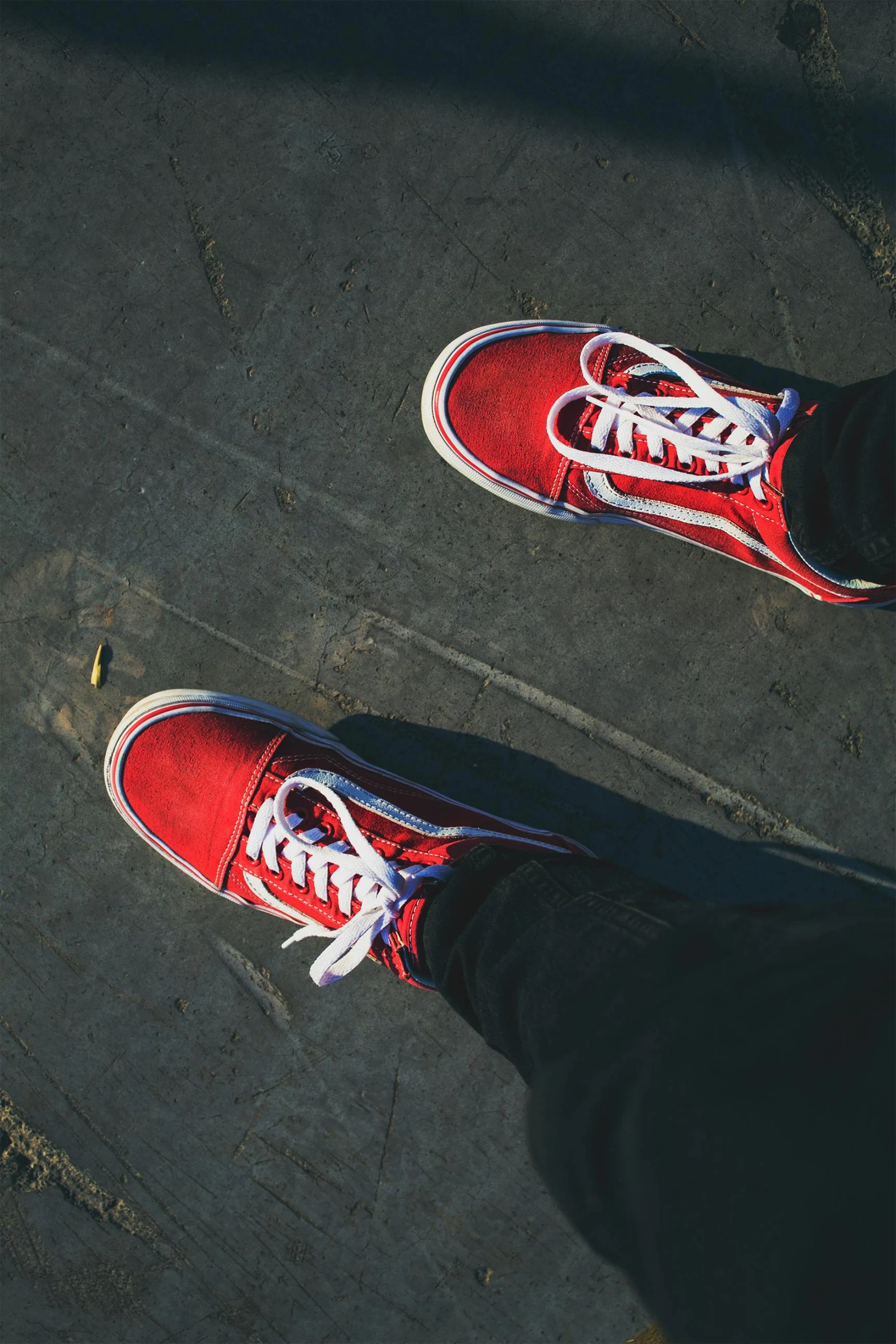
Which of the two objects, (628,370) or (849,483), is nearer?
(849,483)

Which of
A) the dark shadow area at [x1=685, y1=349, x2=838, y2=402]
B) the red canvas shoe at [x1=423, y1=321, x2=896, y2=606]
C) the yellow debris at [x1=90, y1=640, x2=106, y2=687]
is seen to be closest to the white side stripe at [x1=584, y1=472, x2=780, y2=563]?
the red canvas shoe at [x1=423, y1=321, x2=896, y2=606]

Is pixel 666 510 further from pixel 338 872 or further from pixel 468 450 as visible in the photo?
pixel 338 872

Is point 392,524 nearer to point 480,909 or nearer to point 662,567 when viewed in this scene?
point 662,567

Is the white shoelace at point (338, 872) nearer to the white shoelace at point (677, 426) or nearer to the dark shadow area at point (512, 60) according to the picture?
the white shoelace at point (677, 426)

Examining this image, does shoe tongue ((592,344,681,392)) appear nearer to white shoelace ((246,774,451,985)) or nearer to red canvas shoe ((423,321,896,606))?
red canvas shoe ((423,321,896,606))

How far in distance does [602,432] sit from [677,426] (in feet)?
0.66

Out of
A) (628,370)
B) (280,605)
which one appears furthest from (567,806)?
(628,370)

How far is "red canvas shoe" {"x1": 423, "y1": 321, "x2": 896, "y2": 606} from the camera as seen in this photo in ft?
6.56

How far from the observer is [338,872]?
1994mm

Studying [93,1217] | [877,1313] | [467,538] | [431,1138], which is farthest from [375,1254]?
[467,538]

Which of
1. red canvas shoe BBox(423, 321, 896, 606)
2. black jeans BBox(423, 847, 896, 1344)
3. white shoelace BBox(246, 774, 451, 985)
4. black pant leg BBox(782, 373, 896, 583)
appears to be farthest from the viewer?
red canvas shoe BBox(423, 321, 896, 606)

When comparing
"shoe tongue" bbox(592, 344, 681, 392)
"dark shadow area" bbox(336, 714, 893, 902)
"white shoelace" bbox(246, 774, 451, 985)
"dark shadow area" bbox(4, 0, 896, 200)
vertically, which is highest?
"dark shadow area" bbox(4, 0, 896, 200)

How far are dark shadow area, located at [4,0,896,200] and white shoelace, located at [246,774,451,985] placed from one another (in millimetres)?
1995

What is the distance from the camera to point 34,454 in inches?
84.9
